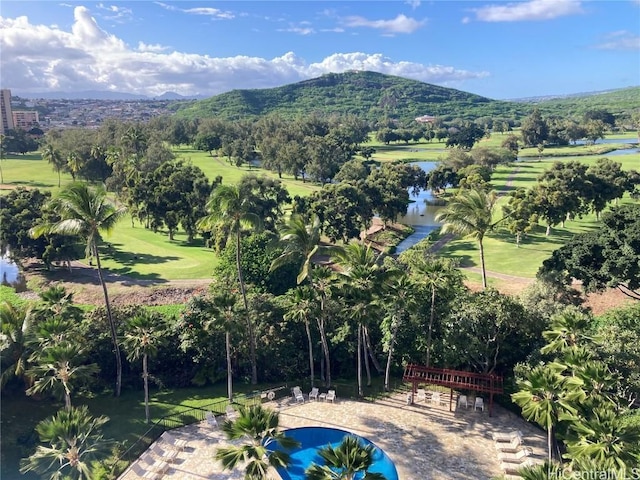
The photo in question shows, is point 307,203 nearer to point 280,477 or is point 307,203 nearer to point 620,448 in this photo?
point 280,477

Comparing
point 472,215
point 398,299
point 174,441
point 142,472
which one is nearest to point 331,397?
point 398,299

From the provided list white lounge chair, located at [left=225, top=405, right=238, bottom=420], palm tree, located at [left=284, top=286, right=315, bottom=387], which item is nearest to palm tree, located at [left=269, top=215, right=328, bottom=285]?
palm tree, located at [left=284, top=286, right=315, bottom=387]

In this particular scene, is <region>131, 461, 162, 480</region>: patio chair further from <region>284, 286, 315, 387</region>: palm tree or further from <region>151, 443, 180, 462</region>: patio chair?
<region>284, 286, 315, 387</region>: palm tree

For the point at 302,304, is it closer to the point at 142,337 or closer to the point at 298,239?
the point at 298,239

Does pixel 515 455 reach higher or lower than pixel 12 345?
lower

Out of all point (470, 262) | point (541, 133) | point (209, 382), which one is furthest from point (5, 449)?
point (541, 133)

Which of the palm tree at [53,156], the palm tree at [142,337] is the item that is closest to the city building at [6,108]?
the palm tree at [53,156]

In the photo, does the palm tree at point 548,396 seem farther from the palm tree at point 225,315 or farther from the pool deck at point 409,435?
the palm tree at point 225,315
